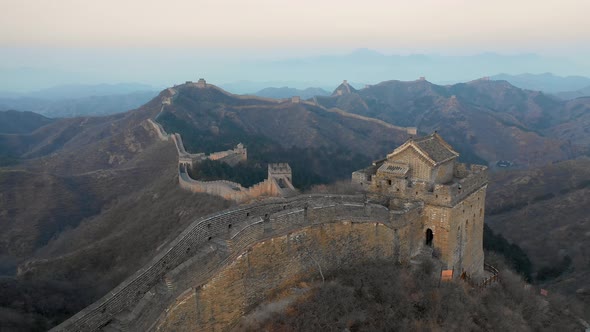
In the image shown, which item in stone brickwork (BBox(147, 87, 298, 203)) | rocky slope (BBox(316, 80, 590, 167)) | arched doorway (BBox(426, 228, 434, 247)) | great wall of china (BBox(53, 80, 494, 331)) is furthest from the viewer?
rocky slope (BBox(316, 80, 590, 167))

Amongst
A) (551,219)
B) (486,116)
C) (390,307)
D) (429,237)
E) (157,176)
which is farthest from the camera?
(486,116)

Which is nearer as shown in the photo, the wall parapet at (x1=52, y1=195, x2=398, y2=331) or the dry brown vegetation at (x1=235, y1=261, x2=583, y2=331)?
the wall parapet at (x1=52, y1=195, x2=398, y2=331)

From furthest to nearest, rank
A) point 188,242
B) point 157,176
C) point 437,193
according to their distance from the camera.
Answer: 1. point 157,176
2. point 437,193
3. point 188,242

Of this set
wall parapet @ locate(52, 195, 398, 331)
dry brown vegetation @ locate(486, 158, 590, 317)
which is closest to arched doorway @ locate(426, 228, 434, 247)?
wall parapet @ locate(52, 195, 398, 331)

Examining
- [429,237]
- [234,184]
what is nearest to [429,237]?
[429,237]

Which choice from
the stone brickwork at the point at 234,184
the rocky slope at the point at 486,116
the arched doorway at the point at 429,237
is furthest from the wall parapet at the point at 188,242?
the rocky slope at the point at 486,116

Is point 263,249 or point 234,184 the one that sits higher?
point 263,249

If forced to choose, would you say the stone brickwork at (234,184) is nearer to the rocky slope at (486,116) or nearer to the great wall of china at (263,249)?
the great wall of china at (263,249)

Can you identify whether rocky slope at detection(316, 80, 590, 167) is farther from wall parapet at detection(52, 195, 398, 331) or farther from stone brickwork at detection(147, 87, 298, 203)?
wall parapet at detection(52, 195, 398, 331)

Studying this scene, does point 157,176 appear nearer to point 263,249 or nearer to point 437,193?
point 437,193
